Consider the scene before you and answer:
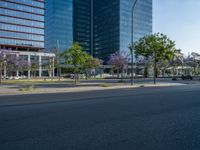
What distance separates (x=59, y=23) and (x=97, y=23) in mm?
27257

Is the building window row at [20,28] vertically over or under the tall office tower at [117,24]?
under

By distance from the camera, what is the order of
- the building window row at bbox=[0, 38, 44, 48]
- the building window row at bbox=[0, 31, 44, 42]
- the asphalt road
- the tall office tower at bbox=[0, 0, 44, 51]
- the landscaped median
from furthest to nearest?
the tall office tower at bbox=[0, 0, 44, 51], the building window row at bbox=[0, 31, 44, 42], the building window row at bbox=[0, 38, 44, 48], the landscaped median, the asphalt road

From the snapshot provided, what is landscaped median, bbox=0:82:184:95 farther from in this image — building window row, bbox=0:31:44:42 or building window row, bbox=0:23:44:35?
building window row, bbox=0:23:44:35

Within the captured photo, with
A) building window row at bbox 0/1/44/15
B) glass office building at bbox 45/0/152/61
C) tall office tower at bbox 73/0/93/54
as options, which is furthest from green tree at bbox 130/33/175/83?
tall office tower at bbox 73/0/93/54

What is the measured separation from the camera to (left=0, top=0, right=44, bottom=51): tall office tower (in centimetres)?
7900

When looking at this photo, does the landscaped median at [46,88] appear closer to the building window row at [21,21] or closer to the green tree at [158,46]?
the green tree at [158,46]

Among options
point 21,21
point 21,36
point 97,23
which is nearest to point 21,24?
point 21,21

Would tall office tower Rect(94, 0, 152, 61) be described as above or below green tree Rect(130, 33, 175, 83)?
above

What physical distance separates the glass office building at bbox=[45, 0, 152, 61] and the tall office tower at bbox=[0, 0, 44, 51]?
19831 millimetres

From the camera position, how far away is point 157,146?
14.4 feet

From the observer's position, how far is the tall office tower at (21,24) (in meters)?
79.0

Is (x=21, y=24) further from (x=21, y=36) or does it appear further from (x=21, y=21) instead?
(x=21, y=36)

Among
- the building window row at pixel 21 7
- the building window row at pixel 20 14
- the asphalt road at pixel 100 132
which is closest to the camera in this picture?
the asphalt road at pixel 100 132

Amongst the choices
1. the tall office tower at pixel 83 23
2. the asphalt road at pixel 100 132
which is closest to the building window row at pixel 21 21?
the tall office tower at pixel 83 23
